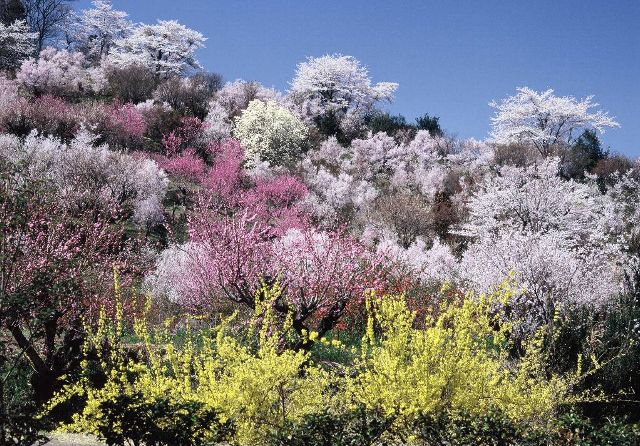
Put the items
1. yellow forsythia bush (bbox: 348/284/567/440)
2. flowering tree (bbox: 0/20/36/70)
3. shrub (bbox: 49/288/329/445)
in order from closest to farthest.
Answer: shrub (bbox: 49/288/329/445) < yellow forsythia bush (bbox: 348/284/567/440) < flowering tree (bbox: 0/20/36/70)

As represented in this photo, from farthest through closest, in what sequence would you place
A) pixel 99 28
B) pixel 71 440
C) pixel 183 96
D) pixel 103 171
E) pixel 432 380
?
pixel 99 28 → pixel 183 96 → pixel 103 171 → pixel 71 440 → pixel 432 380

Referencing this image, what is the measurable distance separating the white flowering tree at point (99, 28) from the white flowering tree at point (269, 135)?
28.0 m

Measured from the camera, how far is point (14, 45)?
45625mm

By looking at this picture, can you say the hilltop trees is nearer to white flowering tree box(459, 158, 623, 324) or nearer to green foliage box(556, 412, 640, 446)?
white flowering tree box(459, 158, 623, 324)

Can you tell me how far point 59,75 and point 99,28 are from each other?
21.7 m

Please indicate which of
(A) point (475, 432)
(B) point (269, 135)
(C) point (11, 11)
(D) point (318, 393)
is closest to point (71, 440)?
(D) point (318, 393)

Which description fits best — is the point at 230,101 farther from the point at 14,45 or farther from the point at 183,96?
the point at 14,45

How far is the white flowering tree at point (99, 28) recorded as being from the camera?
2325 inches

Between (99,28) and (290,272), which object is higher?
(99,28)

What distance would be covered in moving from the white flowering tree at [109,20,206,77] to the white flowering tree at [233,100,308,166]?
1480 centimetres

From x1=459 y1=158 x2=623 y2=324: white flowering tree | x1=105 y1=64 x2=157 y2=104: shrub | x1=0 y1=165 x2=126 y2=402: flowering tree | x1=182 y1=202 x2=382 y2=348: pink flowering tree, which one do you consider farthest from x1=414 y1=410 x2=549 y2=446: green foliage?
x1=105 y1=64 x2=157 y2=104: shrub

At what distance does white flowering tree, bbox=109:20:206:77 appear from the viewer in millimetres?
49875

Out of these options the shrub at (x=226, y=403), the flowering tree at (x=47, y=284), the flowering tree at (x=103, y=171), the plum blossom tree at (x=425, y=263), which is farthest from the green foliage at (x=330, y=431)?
the flowering tree at (x=103, y=171)

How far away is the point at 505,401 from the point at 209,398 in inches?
144
